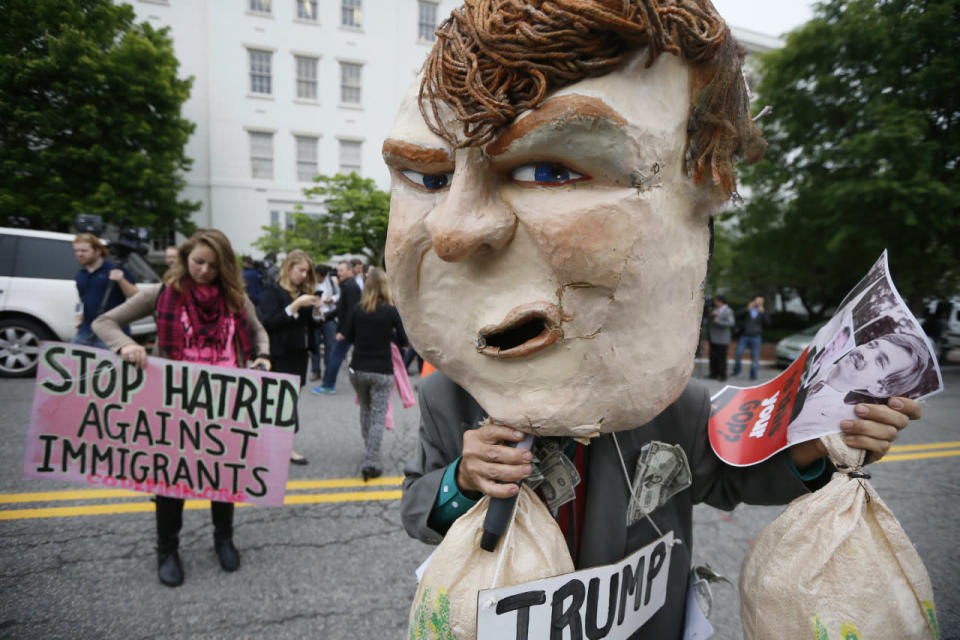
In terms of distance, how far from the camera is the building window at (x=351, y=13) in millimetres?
20578

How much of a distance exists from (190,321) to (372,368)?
5.50 ft

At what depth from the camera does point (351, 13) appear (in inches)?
816

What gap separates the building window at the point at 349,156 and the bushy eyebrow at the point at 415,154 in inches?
860

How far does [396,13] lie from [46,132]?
14.4 meters

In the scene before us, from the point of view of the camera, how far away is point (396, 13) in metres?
21.2

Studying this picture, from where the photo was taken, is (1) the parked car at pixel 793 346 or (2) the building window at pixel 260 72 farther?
(2) the building window at pixel 260 72

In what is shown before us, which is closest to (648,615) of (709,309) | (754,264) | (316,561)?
(316,561)

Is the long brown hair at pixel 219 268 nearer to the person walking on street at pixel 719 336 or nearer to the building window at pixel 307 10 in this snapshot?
the person walking on street at pixel 719 336

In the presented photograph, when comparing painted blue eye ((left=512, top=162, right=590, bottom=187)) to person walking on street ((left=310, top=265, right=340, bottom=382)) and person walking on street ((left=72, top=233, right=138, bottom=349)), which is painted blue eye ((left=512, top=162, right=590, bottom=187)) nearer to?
person walking on street ((left=72, top=233, right=138, bottom=349))

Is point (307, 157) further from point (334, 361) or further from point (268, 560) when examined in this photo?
point (268, 560)

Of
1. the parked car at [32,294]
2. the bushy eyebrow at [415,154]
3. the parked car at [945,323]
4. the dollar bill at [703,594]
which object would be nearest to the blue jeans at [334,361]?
the parked car at [32,294]

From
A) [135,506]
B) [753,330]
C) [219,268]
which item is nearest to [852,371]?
[219,268]

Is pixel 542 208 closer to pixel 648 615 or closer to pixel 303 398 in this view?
pixel 648 615

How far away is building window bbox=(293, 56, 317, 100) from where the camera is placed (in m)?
20.4
